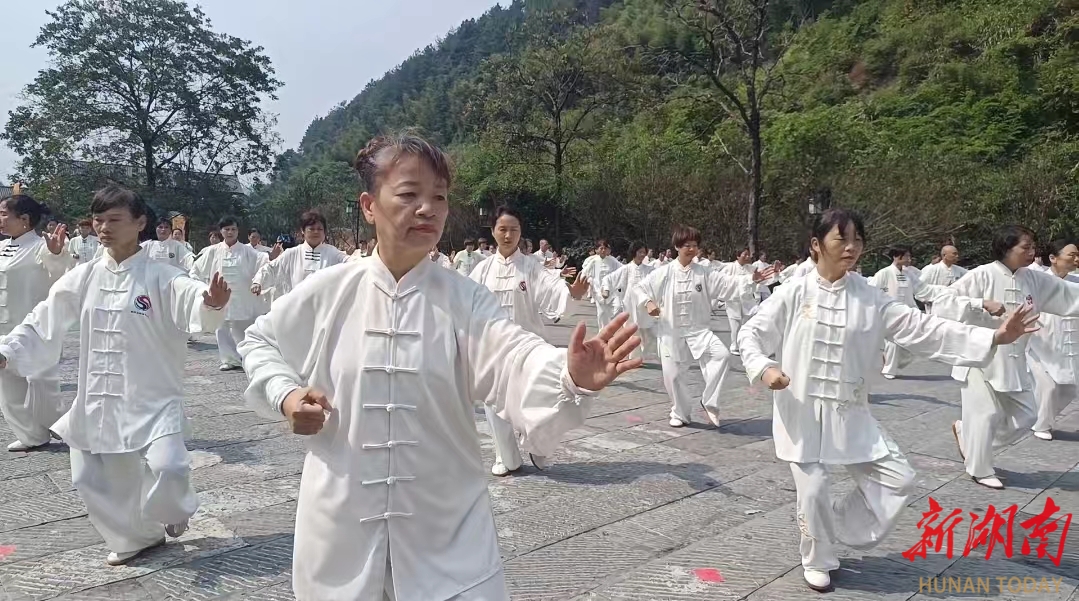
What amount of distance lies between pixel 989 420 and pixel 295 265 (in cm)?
787

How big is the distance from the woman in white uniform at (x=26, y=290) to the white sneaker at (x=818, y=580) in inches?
229

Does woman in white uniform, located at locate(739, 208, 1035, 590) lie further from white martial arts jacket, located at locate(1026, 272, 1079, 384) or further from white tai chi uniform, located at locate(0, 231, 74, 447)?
white tai chi uniform, located at locate(0, 231, 74, 447)

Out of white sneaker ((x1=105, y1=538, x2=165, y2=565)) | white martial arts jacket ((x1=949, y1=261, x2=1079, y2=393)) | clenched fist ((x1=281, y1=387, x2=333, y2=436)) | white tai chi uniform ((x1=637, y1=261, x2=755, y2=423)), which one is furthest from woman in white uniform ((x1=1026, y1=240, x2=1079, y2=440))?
white sneaker ((x1=105, y1=538, x2=165, y2=565))

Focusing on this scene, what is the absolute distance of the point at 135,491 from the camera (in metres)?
3.99

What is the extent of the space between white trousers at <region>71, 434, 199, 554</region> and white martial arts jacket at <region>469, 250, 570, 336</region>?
2854mm

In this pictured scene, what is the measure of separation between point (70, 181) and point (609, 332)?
34.1 m

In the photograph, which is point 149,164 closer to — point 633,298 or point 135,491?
point 633,298

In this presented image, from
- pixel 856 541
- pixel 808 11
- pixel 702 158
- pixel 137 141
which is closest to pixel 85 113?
pixel 137 141

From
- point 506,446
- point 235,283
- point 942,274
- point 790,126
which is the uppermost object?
point 790,126

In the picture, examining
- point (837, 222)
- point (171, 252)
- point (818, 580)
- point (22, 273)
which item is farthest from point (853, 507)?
point (171, 252)

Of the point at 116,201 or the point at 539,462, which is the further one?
the point at 539,462

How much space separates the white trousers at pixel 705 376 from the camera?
7207mm

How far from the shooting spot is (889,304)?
4074mm

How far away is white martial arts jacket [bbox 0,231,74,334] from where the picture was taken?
21.8ft
